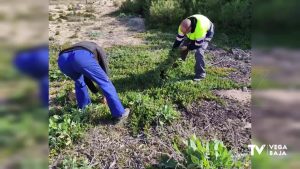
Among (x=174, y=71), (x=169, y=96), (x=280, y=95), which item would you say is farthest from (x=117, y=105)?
(x=280, y=95)

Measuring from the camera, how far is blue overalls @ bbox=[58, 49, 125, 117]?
4363mm

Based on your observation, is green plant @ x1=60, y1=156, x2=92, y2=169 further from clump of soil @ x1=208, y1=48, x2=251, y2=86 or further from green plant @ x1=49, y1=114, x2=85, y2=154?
clump of soil @ x1=208, y1=48, x2=251, y2=86

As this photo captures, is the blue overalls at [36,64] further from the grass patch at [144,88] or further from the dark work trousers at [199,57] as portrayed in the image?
the dark work trousers at [199,57]

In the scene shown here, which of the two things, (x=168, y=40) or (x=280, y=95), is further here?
(x=168, y=40)

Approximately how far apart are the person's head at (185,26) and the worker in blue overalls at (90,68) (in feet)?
3.75

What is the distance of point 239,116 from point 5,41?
3494 mm

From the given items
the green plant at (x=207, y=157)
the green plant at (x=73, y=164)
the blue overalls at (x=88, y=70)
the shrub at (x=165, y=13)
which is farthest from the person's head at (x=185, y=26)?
the shrub at (x=165, y=13)

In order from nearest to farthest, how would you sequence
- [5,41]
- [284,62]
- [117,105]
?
[5,41]
[284,62]
[117,105]

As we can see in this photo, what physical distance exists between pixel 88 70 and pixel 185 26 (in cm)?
143

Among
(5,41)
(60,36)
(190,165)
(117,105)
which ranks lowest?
(190,165)

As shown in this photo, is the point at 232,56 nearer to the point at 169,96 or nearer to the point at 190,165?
the point at 169,96

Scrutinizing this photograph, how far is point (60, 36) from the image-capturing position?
22.3 feet

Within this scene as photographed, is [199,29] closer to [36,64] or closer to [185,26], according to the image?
[185,26]

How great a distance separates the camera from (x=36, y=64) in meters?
1.90
